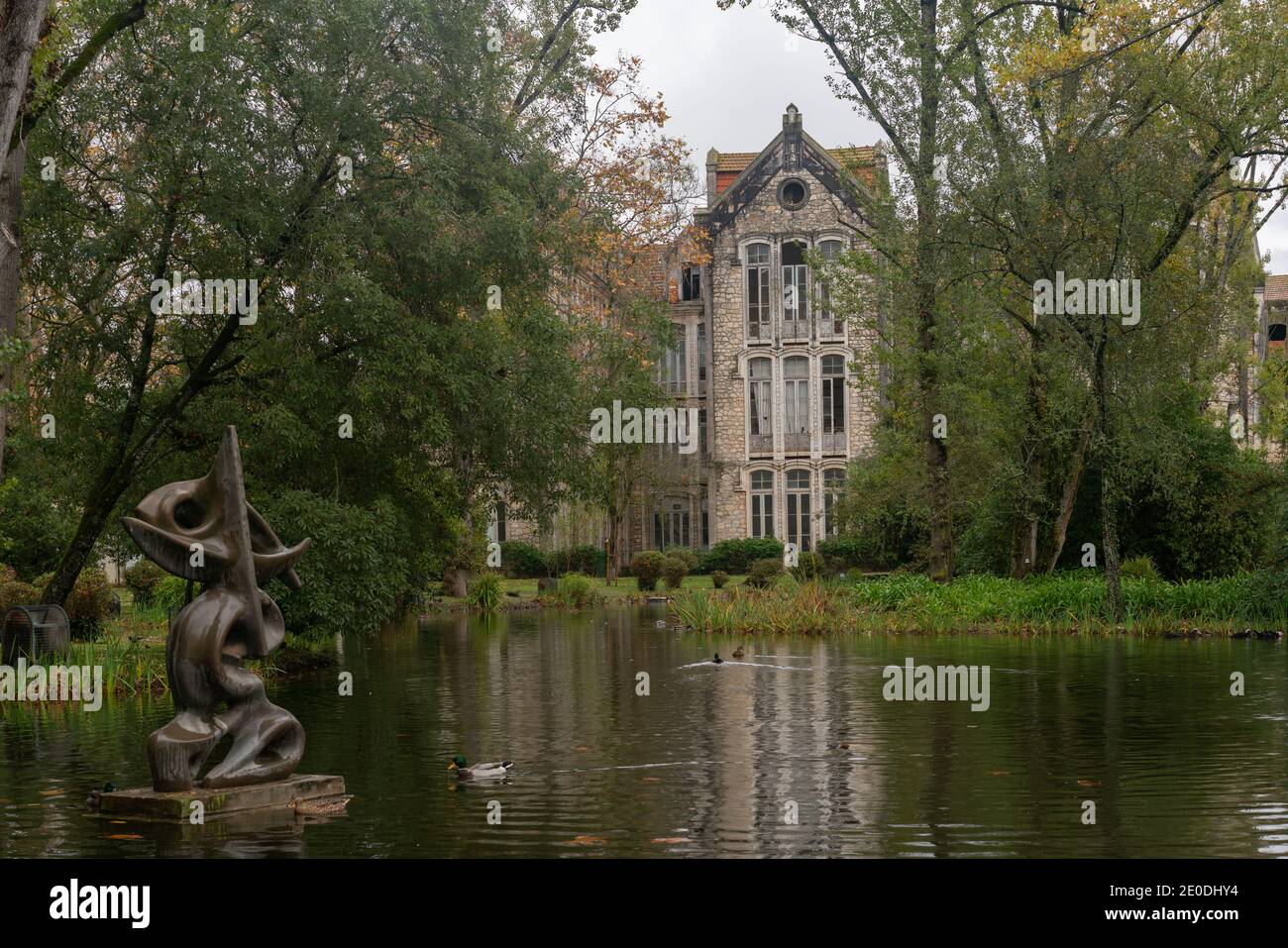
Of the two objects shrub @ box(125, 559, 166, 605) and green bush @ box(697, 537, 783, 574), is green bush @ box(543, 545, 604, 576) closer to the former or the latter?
green bush @ box(697, 537, 783, 574)

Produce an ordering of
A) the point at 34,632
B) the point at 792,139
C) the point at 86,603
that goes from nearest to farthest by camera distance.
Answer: the point at 34,632
the point at 86,603
the point at 792,139

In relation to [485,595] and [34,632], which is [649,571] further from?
[34,632]

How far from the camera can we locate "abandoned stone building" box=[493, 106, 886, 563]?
174 feet

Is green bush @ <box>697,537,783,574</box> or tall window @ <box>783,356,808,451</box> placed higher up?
tall window @ <box>783,356,808,451</box>

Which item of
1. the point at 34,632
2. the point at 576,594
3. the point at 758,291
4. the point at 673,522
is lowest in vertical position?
the point at 576,594

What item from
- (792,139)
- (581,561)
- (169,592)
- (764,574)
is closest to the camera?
(169,592)

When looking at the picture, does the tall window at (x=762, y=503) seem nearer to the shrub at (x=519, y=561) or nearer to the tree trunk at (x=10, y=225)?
the shrub at (x=519, y=561)

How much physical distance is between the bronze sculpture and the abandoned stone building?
42268mm

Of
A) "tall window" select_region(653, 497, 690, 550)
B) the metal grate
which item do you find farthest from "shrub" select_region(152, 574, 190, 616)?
"tall window" select_region(653, 497, 690, 550)

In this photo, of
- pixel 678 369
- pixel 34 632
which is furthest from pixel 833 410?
pixel 34 632

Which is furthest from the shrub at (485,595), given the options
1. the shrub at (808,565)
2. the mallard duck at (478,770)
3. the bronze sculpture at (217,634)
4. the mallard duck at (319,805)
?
the mallard duck at (319,805)

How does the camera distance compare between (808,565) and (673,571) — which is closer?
(808,565)

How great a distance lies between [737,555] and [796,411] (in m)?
7.05

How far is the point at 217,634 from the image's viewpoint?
9.80 m
